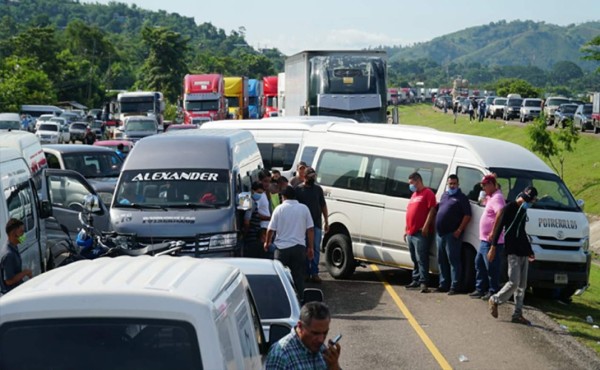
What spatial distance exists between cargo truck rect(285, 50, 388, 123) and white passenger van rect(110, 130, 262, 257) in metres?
18.4

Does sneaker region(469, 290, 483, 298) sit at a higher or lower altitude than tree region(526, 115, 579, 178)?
higher

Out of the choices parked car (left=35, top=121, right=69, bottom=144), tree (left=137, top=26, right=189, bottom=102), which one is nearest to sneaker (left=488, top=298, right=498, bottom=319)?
parked car (left=35, top=121, right=69, bottom=144)

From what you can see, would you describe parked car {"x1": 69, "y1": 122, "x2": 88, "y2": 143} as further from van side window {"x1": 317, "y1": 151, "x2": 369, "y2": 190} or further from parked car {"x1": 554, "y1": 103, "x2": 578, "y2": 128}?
van side window {"x1": 317, "y1": 151, "x2": 369, "y2": 190}

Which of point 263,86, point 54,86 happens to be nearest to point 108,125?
point 263,86

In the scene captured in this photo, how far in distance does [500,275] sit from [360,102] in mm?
19674

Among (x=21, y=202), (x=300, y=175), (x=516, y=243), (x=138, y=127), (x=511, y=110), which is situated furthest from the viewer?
(x=511, y=110)

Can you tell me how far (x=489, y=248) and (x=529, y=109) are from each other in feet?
187

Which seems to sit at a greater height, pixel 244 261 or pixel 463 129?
pixel 244 261

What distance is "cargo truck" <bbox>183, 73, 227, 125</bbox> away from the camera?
59750 mm

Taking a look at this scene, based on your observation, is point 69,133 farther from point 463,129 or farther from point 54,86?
point 54,86

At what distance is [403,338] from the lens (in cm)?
1380

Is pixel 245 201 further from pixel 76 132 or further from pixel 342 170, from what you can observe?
pixel 76 132

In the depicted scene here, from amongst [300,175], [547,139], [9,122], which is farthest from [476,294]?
[9,122]

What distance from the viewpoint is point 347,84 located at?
35594 mm
